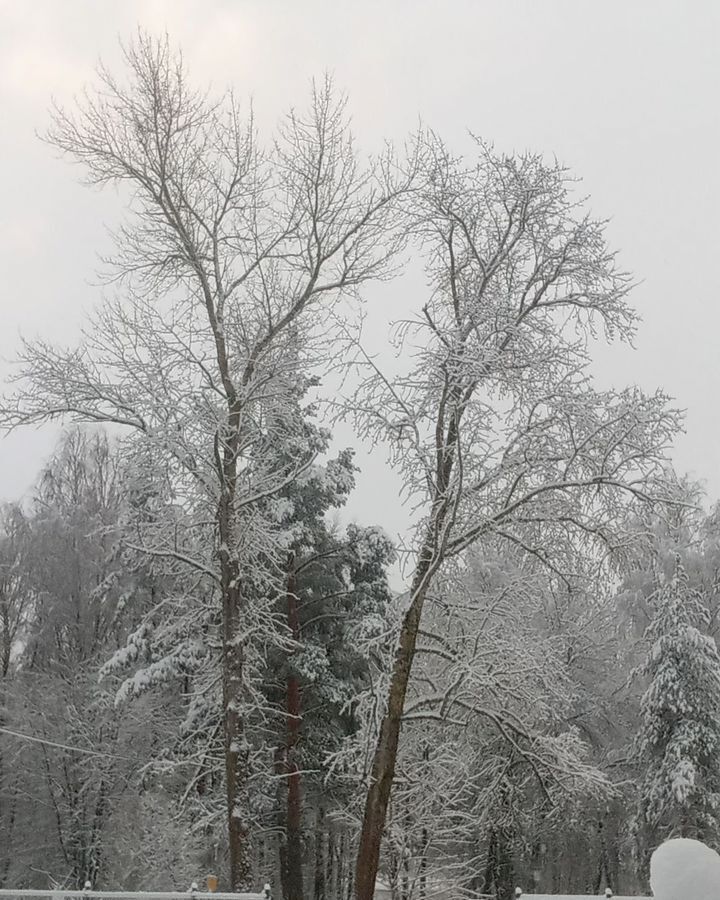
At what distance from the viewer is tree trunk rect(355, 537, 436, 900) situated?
29.8 feet

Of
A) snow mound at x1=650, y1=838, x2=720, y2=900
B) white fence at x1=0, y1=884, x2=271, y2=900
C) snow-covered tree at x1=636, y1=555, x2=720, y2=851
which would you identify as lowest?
white fence at x1=0, y1=884, x2=271, y2=900

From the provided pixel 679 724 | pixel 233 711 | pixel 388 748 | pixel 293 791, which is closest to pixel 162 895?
pixel 388 748

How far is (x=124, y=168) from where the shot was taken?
36.6 feet

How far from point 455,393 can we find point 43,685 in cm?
1475

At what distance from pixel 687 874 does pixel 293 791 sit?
13.7 metres

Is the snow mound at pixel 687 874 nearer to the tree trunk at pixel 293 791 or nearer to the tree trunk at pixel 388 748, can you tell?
the tree trunk at pixel 388 748

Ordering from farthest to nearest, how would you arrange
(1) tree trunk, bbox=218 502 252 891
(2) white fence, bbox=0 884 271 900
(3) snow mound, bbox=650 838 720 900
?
(1) tree trunk, bbox=218 502 252 891
(2) white fence, bbox=0 884 271 900
(3) snow mound, bbox=650 838 720 900

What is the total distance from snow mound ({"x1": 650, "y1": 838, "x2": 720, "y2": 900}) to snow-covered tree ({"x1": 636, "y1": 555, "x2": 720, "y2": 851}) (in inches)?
692

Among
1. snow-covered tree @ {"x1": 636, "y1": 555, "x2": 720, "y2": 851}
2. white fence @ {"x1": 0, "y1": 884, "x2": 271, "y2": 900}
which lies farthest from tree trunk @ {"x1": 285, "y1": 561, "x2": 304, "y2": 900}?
snow-covered tree @ {"x1": 636, "y1": 555, "x2": 720, "y2": 851}

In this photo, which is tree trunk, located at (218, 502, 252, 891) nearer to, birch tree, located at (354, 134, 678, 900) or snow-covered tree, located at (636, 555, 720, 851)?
birch tree, located at (354, 134, 678, 900)

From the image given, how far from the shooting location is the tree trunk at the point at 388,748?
909cm

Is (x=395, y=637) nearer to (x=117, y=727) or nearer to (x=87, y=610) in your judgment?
(x=117, y=727)

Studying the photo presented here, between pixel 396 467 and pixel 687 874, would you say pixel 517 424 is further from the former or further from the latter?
pixel 687 874

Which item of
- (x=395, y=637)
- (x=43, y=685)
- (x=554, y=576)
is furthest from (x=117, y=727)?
(x=554, y=576)
